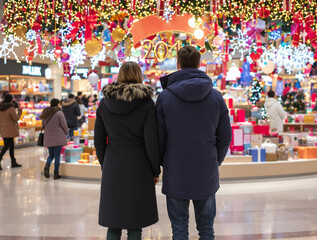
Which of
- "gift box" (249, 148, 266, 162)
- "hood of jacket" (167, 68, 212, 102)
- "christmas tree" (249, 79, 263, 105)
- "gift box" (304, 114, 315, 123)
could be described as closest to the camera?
"hood of jacket" (167, 68, 212, 102)

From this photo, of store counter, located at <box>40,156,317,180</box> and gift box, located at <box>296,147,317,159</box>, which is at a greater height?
gift box, located at <box>296,147,317,159</box>

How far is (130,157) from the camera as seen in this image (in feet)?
10.0

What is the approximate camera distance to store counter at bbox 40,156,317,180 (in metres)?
7.28

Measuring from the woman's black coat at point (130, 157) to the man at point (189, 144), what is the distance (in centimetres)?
10

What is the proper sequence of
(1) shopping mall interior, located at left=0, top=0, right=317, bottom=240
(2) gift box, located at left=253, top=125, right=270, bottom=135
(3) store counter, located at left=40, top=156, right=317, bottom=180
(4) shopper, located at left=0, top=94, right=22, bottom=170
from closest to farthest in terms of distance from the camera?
(1) shopping mall interior, located at left=0, top=0, right=317, bottom=240, (3) store counter, located at left=40, top=156, right=317, bottom=180, (2) gift box, located at left=253, top=125, right=270, bottom=135, (4) shopper, located at left=0, top=94, right=22, bottom=170

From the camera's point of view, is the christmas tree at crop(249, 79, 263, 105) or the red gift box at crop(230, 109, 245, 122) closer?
Result: the red gift box at crop(230, 109, 245, 122)

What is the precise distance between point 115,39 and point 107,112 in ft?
23.1

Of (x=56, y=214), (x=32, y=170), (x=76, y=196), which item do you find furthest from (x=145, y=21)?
(x=56, y=214)

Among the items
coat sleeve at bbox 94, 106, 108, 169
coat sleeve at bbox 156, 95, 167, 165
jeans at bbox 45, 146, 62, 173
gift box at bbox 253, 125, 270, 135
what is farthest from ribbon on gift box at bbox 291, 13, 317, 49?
coat sleeve at bbox 94, 106, 108, 169

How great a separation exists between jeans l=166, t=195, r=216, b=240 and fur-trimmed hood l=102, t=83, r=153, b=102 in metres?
0.72

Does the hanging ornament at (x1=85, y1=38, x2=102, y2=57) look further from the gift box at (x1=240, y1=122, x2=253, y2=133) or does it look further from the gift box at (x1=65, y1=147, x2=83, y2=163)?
the gift box at (x1=240, y1=122, x2=253, y2=133)

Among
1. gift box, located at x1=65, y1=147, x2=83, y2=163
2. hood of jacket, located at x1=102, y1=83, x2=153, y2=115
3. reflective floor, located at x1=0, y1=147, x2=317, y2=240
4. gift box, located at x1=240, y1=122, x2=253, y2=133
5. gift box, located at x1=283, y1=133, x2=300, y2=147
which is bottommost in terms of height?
reflective floor, located at x1=0, y1=147, x2=317, y2=240

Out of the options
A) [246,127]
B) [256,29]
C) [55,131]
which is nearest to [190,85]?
[246,127]

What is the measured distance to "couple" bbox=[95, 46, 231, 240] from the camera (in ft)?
9.86
